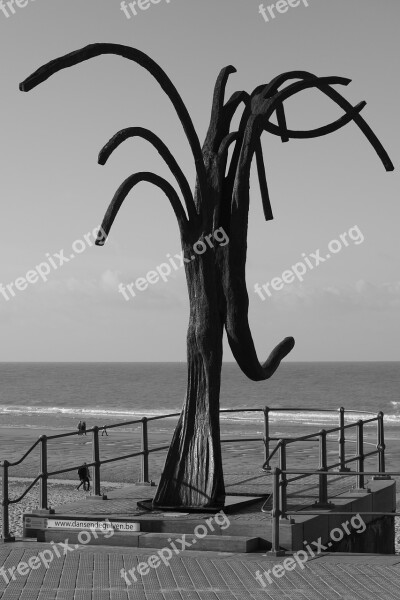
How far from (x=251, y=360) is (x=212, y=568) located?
2847mm

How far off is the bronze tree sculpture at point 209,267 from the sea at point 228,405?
1397cm

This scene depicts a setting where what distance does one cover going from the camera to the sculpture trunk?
10.6 meters

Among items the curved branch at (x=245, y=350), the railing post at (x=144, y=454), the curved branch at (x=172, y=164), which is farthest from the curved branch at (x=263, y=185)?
the railing post at (x=144, y=454)

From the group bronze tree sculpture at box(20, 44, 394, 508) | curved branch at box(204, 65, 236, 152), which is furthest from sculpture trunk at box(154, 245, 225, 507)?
curved branch at box(204, 65, 236, 152)

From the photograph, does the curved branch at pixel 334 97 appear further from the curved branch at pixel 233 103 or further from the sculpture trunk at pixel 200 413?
the sculpture trunk at pixel 200 413

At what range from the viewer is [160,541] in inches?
378

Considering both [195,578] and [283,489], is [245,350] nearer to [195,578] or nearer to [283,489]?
[283,489]

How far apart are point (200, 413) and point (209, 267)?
155cm

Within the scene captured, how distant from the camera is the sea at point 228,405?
4116 cm

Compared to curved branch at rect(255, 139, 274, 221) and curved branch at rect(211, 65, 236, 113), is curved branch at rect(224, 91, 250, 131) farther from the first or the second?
curved branch at rect(255, 139, 274, 221)

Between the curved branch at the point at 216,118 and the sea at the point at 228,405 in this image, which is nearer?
the curved branch at the point at 216,118

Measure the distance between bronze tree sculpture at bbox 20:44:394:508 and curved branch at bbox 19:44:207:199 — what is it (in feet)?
0.04

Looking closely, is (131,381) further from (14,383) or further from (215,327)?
(215,327)

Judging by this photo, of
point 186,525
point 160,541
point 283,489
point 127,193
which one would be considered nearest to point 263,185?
point 127,193
